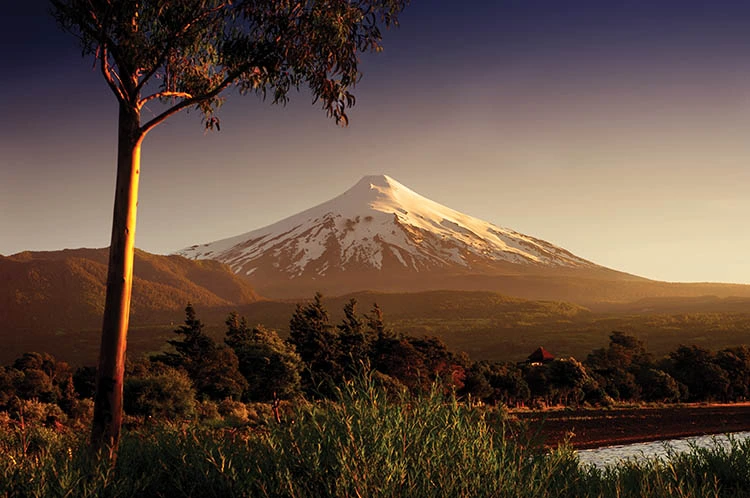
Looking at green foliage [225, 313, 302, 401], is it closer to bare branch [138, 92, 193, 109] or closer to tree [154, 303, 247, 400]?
tree [154, 303, 247, 400]

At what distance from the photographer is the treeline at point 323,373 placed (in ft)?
88.5

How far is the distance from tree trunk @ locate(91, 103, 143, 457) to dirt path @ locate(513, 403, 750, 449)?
1006 inches

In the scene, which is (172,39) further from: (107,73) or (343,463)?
(343,463)

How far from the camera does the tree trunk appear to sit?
8.51 m

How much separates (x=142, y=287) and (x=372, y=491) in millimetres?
202759

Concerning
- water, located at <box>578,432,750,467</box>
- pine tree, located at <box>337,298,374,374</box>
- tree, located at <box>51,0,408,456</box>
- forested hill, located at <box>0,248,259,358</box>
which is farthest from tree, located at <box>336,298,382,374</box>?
forested hill, located at <box>0,248,259,358</box>

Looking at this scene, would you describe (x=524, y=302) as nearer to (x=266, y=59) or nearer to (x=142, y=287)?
(x=142, y=287)

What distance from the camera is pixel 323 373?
16.3m

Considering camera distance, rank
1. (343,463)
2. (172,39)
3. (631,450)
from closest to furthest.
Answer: (343,463) → (172,39) → (631,450)

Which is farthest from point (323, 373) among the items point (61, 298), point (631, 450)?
point (61, 298)

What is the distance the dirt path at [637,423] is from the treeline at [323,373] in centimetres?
382

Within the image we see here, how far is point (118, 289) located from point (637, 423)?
1482 inches

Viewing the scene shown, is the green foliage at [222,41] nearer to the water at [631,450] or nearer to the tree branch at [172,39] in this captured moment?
the tree branch at [172,39]

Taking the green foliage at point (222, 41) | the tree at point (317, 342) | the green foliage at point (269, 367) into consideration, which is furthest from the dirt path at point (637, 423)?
the green foliage at point (222, 41)
